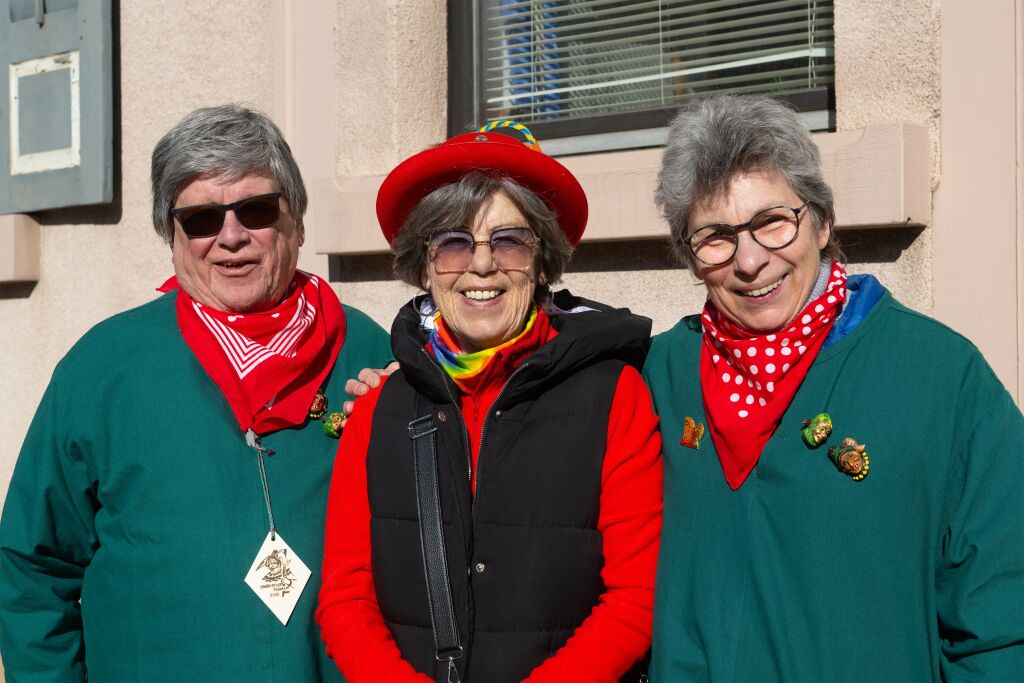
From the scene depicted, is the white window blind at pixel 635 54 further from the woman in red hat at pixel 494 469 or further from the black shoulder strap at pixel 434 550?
the black shoulder strap at pixel 434 550

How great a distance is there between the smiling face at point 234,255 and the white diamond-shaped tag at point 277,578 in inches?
24.4

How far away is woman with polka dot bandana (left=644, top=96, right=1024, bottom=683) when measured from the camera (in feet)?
6.21

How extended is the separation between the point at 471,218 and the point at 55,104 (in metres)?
3.71

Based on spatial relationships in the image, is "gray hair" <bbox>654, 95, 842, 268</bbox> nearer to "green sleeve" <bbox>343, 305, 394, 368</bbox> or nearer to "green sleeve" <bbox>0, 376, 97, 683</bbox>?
"green sleeve" <bbox>343, 305, 394, 368</bbox>

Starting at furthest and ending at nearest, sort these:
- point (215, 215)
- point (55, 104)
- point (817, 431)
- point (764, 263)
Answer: point (55, 104), point (215, 215), point (764, 263), point (817, 431)

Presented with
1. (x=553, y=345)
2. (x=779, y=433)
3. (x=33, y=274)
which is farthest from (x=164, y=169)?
(x=33, y=274)

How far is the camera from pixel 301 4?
446 centimetres

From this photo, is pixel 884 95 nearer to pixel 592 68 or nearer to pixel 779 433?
pixel 592 68

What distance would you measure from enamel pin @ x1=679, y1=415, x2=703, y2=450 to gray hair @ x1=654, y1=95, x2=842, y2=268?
1.20 ft

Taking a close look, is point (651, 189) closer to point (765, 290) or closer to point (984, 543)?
point (765, 290)

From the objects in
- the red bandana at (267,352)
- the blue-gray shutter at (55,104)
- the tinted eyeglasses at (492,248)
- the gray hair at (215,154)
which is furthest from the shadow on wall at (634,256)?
the blue-gray shutter at (55,104)

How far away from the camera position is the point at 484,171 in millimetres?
2299

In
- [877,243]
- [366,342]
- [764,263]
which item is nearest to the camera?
[764,263]

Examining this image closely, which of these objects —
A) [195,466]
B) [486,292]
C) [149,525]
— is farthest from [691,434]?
[149,525]
